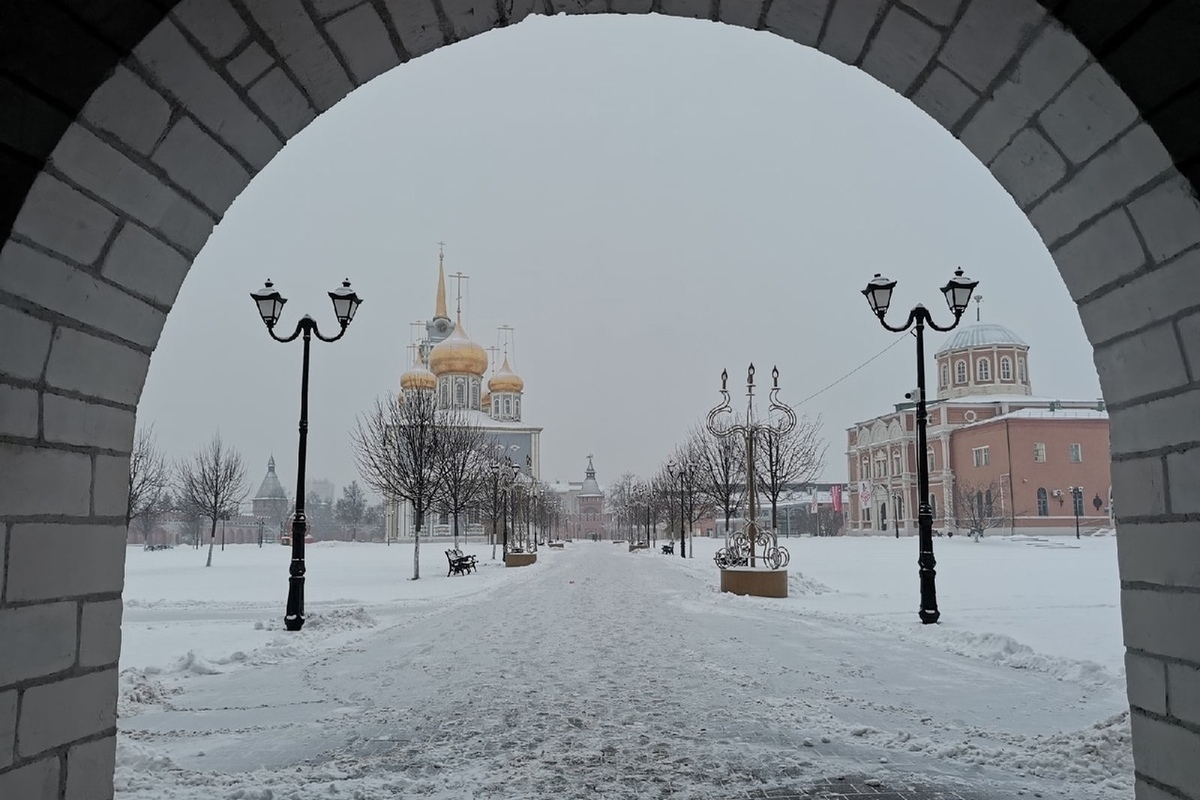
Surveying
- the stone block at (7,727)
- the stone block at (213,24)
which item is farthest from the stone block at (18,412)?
the stone block at (213,24)

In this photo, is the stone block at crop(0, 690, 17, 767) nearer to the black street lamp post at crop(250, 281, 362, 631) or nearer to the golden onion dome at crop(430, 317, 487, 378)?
the black street lamp post at crop(250, 281, 362, 631)

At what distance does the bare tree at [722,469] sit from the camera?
131 feet

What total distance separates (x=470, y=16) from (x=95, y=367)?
6.73ft

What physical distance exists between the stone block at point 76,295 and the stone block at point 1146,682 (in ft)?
13.5

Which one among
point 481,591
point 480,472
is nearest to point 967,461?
point 480,472

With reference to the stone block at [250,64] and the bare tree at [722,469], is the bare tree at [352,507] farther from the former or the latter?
the stone block at [250,64]

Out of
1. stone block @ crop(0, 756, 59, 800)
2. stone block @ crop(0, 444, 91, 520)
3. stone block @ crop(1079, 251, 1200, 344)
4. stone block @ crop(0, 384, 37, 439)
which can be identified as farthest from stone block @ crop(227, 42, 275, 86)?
stone block @ crop(1079, 251, 1200, 344)

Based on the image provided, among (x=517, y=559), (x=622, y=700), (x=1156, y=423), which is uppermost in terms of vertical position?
(x=1156, y=423)

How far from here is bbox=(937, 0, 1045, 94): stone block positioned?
3.04m

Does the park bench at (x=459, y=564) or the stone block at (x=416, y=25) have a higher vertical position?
the stone block at (x=416, y=25)

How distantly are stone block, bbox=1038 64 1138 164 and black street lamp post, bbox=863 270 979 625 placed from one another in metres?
11.3

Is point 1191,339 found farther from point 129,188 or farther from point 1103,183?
point 129,188

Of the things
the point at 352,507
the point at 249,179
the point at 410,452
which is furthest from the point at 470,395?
the point at 249,179

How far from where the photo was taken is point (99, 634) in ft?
11.4
